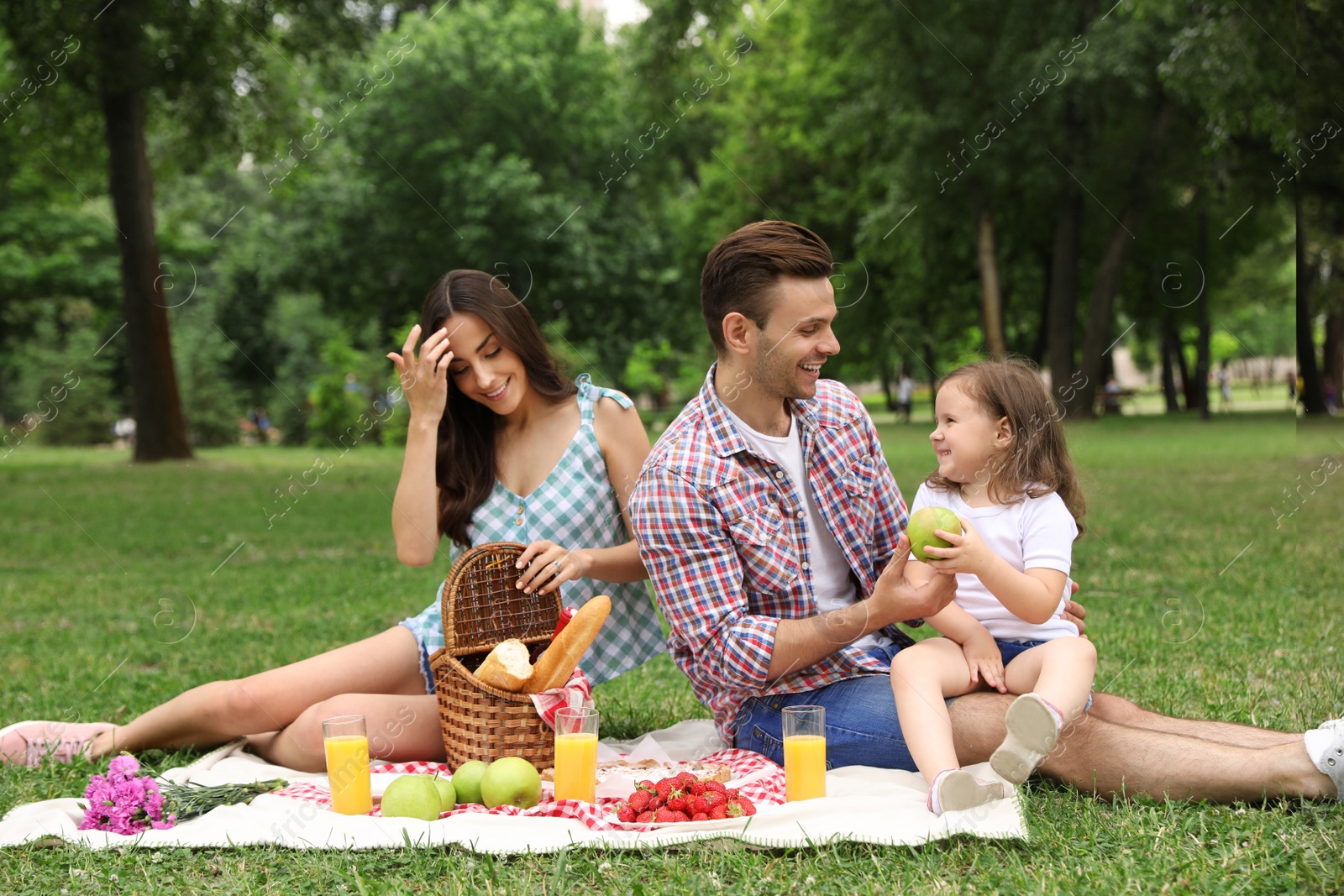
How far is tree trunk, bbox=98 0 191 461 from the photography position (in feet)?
50.8

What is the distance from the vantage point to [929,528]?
292 centimetres

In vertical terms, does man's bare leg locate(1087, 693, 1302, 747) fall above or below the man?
below

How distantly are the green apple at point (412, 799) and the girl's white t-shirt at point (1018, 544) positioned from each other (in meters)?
1.57

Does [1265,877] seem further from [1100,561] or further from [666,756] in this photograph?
[1100,561]

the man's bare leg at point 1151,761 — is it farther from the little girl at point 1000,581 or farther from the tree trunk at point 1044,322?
the tree trunk at point 1044,322

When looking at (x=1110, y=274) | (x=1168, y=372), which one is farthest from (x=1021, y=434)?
(x=1168, y=372)

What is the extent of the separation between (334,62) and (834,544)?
14391mm

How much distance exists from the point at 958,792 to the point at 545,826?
1.05 m

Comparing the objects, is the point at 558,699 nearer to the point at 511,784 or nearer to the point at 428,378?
the point at 511,784

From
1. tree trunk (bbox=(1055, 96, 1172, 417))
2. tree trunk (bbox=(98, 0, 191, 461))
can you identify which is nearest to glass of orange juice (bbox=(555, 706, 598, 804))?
tree trunk (bbox=(98, 0, 191, 461))

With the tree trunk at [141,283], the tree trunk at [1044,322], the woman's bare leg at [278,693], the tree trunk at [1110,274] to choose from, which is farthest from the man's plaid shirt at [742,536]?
the tree trunk at [1044,322]

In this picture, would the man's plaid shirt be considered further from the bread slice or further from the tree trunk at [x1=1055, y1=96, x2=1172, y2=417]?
the tree trunk at [x1=1055, y1=96, x2=1172, y2=417]

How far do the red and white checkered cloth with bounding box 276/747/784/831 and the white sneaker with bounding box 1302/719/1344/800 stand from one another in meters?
1.36

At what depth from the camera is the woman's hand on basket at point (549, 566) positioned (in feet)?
11.4
